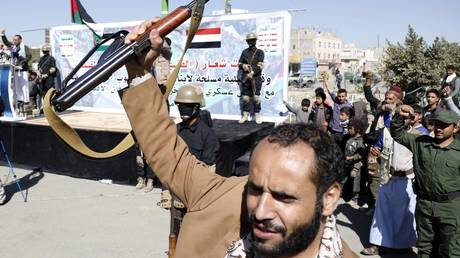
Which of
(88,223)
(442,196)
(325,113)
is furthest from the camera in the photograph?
(325,113)

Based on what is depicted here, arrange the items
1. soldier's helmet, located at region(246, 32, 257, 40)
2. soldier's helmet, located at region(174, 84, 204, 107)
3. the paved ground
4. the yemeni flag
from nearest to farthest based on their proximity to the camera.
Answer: soldier's helmet, located at region(174, 84, 204, 107)
the paved ground
soldier's helmet, located at region(246, 32, 257, 40)
the yemeni flag

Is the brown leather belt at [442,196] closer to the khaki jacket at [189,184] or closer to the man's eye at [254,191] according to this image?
the khaki jacket at [189,184]

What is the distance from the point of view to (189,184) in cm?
149

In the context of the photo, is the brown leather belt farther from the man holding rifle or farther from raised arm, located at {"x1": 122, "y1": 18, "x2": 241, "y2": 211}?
raised arm, located at {"x1": 122, "y1": 18, "x2": 241, "y2": 211}

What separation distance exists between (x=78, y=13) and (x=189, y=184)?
1130cm

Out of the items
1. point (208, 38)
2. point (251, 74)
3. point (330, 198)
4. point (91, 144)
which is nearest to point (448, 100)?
point (251, 74)

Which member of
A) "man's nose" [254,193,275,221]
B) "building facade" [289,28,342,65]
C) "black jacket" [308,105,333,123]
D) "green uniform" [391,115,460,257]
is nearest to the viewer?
"man's nose" [254,193,275,221]

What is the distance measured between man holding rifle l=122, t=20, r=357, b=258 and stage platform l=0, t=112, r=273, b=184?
531 cm

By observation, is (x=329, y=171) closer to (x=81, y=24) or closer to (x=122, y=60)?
(x=122, y=60)

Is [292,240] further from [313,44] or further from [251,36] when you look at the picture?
[313,44]

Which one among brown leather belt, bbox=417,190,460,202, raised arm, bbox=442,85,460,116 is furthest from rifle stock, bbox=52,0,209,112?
raised arm, bbox=442,85,460,116

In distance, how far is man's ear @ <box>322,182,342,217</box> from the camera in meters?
1.33

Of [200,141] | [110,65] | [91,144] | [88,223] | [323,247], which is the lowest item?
[88,223]

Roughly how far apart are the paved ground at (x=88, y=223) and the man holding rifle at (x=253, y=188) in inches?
151
